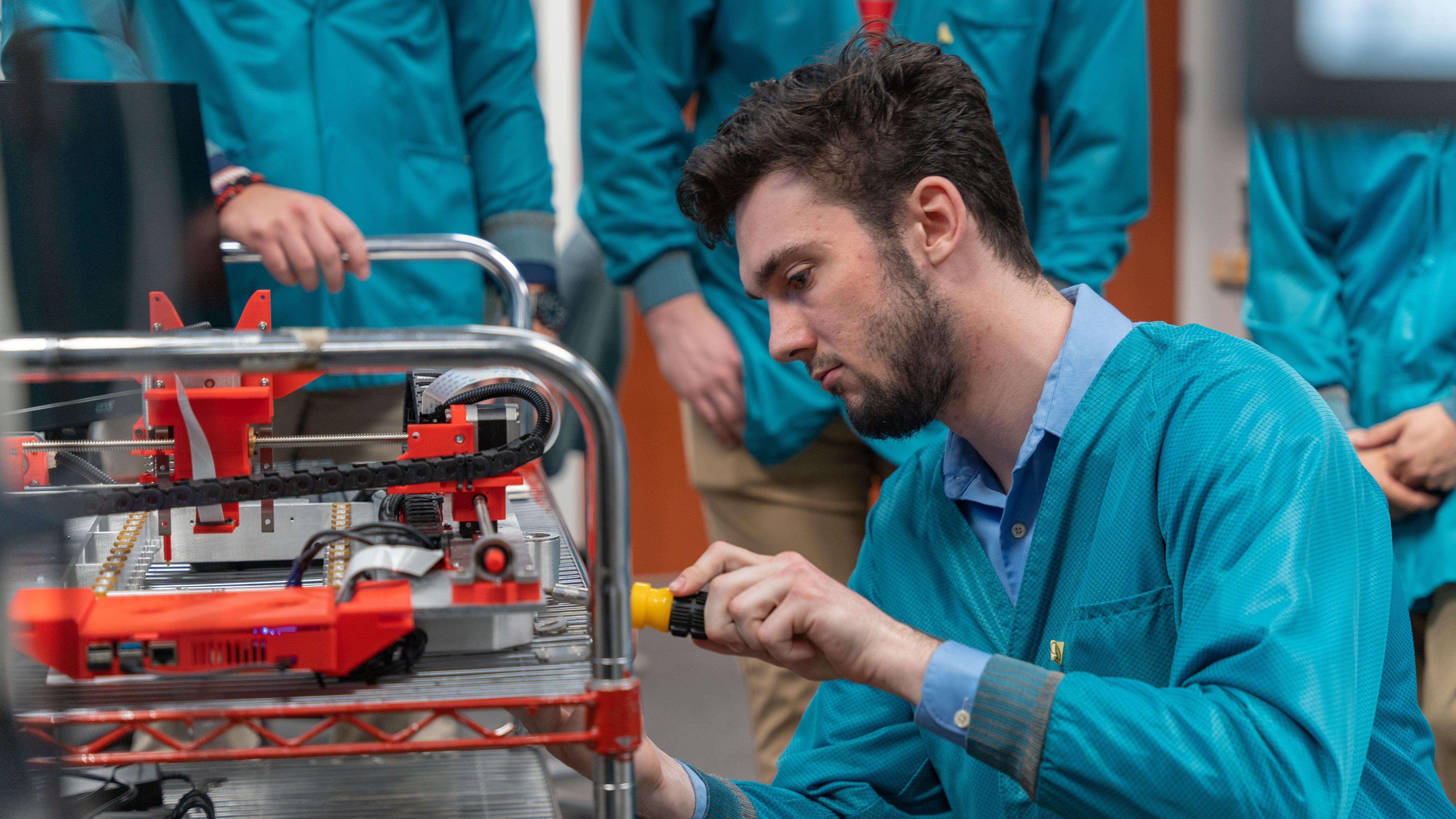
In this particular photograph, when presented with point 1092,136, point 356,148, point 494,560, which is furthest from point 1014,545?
point 356,148

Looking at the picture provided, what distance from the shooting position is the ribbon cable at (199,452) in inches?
41.1

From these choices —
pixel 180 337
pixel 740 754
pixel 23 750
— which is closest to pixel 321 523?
pixel 180 337

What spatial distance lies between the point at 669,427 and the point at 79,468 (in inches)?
114

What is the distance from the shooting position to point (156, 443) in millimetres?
1073

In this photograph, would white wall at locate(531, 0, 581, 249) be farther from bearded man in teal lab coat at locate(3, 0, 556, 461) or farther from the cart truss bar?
the cart truss bar

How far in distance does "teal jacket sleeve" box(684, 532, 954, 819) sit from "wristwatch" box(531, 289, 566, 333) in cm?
86

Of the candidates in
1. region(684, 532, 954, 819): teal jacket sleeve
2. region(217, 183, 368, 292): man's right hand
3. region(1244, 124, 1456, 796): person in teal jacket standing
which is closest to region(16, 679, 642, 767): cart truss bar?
region(684, 532, 954, 819): teal jacket sleeve

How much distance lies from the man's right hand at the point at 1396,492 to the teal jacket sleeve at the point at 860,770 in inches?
34.2

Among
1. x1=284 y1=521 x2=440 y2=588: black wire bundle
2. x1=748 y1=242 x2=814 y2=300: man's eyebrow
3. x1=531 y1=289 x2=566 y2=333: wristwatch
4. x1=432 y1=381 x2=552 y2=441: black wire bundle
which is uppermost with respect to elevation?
x1=748 y1=242 x2=814 y2=300: man's eyebrow

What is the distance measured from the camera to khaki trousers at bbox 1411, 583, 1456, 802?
168cm

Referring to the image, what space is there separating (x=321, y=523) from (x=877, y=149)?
644mm

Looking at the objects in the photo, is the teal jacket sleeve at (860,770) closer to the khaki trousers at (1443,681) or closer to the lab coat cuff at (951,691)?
the lab coat cuff at (951,691)

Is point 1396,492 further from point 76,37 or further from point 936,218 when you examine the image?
point 76,37

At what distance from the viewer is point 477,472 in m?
1.08
